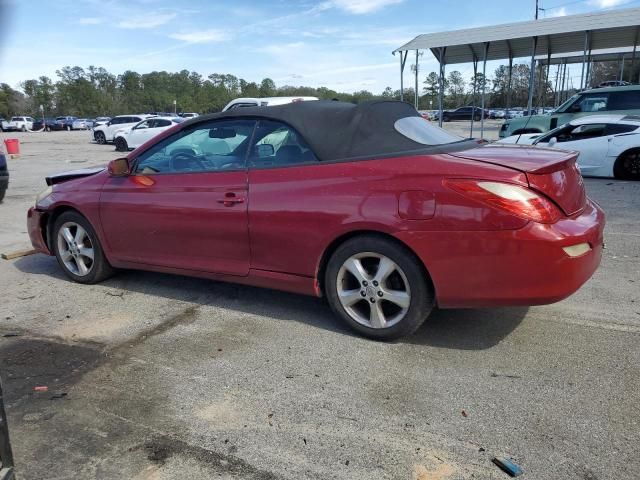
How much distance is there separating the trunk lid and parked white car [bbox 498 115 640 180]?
743 centimetres

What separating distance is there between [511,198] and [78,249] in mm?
3852

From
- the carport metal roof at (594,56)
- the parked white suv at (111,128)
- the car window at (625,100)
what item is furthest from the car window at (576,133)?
the parked white suv at (111,128)

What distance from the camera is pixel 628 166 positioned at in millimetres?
10602

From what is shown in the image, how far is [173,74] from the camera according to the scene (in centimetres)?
12275

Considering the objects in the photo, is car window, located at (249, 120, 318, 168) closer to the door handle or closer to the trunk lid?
the door handle

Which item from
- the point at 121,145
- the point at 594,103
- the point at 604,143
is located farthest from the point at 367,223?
the point at 121,145

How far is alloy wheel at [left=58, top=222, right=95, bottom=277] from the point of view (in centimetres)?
489

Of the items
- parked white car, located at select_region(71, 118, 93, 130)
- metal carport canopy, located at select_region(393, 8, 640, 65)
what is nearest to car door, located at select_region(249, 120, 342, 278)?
metal carport canopy, located at select_region(393, 8, 640, 65)

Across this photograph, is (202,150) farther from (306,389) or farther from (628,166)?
(628,166)

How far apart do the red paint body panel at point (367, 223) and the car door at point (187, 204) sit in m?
0.01

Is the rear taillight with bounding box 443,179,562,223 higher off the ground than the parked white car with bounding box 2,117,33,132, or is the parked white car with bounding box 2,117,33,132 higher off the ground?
the rear taillight with bounding box 443,179,562,223

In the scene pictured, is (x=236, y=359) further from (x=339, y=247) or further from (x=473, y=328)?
(x=473, y=328)

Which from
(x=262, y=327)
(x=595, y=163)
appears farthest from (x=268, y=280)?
(x=595, y=163)

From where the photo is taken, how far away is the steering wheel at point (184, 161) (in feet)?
14.1
